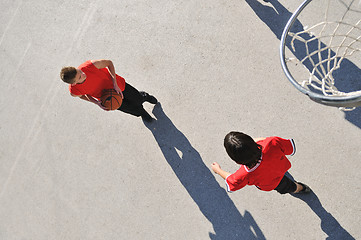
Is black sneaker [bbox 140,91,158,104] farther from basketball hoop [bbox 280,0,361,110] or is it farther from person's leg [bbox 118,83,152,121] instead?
basketball hoop [bbox 280,0,361,110]

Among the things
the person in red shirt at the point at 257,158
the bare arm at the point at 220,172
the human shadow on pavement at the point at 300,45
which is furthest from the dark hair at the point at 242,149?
the human shadow on pavement at the point at 300,45

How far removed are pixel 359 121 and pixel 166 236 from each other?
263cm

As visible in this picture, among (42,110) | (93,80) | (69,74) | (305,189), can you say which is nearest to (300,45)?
(305,189)

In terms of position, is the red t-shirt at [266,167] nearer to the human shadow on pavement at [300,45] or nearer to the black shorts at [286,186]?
the black shorts at [286,186]

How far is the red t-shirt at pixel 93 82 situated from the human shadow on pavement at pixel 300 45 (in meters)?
2.10

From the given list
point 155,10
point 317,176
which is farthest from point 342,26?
point 155,10

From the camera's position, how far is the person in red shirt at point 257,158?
2.28m

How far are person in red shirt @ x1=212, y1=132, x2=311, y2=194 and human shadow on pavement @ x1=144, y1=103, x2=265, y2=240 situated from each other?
1.09 meters

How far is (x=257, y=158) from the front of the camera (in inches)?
92.2

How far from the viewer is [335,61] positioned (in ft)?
10.9

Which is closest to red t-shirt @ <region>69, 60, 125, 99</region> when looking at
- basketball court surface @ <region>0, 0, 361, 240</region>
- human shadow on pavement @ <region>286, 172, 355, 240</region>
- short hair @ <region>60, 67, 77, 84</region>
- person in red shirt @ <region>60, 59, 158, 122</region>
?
person in red shirt @ <region>60, 59, 158, 122</region>

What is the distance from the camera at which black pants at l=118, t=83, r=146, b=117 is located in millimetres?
3612

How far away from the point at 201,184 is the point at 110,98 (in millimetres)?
1584

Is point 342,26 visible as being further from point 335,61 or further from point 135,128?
point 135,128
